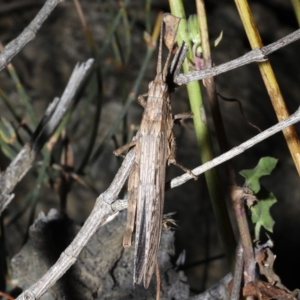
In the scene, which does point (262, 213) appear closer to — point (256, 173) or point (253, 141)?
point (256, 173)

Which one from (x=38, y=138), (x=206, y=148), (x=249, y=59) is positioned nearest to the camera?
(x=249, y=59)

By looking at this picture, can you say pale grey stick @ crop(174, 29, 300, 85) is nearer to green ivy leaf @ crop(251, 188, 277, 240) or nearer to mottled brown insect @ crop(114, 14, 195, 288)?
mottled brown insect @ crop(114, 14, 195, 288)

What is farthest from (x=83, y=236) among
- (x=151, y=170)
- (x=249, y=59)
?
(x=249, y=59)

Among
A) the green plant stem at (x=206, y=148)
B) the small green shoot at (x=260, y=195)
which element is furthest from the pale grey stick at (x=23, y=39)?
the small green shoot at (x=260, y=195)

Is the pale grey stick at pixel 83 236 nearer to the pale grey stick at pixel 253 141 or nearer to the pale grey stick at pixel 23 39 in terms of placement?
the pale grey stick at pixel 253 141

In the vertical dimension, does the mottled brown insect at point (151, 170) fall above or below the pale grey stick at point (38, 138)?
below

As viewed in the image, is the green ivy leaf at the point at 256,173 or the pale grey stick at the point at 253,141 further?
the green ivy leaf at the point at 256,173

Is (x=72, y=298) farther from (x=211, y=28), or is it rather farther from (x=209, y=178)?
(x=211, y=28)
